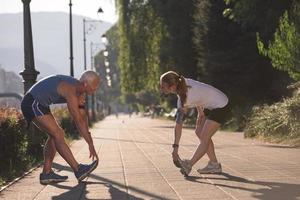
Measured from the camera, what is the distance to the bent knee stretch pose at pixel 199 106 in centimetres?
942

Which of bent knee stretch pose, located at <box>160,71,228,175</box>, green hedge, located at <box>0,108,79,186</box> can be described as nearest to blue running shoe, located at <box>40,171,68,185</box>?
green hedge, located at <box>0,108,79,186</box>

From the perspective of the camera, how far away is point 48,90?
9172mm

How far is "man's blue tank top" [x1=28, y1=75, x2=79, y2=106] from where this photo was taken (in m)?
9.16

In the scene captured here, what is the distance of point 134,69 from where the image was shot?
130ft

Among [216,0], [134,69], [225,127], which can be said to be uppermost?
[216,0]

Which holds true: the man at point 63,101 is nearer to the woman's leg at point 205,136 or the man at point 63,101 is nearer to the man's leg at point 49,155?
the man's leg at point 49,155

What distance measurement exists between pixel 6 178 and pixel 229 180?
11.8ft

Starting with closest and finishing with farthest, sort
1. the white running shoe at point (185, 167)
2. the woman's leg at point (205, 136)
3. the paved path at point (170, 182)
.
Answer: the paved path at point (170, 182) < the white running shoe at point (185, 167) < the woman's leg at point (205, 136)

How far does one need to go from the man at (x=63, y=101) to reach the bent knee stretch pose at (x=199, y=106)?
113cm

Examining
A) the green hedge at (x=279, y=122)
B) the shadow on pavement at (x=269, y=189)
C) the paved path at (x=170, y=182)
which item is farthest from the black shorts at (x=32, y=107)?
the green hedge at (x=279, y=122)

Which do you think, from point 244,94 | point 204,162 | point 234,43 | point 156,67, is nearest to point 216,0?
point 234,43

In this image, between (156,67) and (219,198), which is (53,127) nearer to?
(219,198)

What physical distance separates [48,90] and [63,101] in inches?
12.8

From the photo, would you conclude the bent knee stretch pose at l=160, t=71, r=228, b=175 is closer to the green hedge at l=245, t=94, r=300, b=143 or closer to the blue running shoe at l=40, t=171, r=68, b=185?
the blue running shoe at l=40, t=171, r=68, b=185
